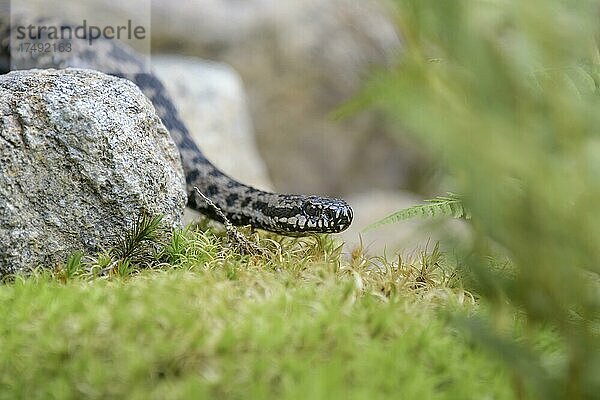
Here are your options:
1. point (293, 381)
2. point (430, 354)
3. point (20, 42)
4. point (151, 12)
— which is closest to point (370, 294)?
point (430, 354)

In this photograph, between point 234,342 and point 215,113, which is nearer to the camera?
point 234,342

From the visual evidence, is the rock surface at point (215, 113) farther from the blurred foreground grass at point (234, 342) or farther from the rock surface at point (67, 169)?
the blurred foreground grass at point (234, 342)

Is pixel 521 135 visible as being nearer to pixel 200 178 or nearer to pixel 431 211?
pixel 431 211

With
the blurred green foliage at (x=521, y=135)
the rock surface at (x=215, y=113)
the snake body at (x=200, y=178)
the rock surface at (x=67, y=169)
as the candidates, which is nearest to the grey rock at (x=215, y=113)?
the rock surface at (x=215, y=113)

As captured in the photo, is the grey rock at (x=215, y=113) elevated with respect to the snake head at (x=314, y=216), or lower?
lower

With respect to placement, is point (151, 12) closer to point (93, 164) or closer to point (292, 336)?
point (93, 164)

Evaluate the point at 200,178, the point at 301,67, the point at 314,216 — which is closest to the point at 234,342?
the point at 314,216

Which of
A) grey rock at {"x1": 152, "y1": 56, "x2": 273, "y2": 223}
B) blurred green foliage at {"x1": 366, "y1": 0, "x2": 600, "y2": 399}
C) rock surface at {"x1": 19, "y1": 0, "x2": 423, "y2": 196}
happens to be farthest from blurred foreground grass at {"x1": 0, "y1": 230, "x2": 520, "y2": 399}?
rock surface at {"x1": 19, "y1": 0, "x2": 423, "y2": 196}
